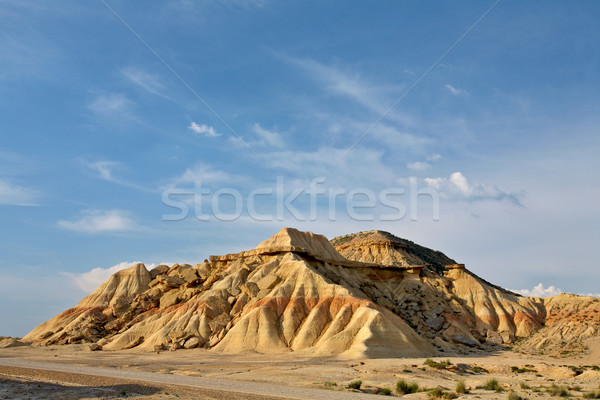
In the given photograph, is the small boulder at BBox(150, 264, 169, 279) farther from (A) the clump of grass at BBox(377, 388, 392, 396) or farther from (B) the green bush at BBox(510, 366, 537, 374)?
(A) the clump of grass at BBox(377, 388, 392, 396)

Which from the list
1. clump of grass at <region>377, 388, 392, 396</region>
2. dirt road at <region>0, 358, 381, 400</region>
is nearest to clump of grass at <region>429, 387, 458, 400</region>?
clump of grass at <region>377, 388, 392, 396</region>

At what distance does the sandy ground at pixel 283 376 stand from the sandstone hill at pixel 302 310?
475 centimetres

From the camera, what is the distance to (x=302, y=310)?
188 ft

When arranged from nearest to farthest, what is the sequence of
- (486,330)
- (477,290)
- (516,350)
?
(516,350), (486,330), (477,290)

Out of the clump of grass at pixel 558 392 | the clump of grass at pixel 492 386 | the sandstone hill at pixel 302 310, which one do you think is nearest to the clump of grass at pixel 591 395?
the clump of grass at pixel 558 392

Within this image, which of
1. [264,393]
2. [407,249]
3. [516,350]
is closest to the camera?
[264,393]

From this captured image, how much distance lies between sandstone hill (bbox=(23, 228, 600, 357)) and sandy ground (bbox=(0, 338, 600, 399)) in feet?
15.6

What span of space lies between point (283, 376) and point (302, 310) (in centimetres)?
2340

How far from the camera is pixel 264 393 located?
987 inches

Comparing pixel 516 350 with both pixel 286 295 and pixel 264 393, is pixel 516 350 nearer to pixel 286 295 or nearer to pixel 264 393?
pixel 286 295

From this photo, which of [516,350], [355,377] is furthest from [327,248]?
[355,377]

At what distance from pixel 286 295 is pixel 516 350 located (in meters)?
31.2

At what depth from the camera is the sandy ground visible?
25328 mm

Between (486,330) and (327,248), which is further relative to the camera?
(327,248)
